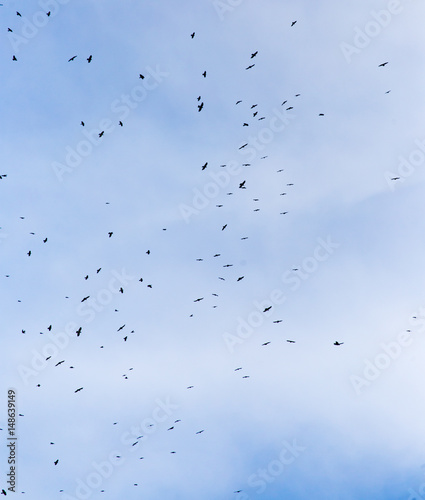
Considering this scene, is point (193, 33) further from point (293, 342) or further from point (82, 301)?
point (293, 342)

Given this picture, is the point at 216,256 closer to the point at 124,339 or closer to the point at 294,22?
the point at 124,339

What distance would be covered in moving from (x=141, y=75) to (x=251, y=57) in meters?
9.11

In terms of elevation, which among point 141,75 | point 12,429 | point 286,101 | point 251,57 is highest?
point 141,75

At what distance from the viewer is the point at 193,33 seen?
4703 cm

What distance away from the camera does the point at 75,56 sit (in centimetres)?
4856

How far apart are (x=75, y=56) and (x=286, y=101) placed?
17815 mm

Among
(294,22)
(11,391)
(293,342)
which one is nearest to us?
(294,22)

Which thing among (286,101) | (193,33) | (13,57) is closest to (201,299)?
(286,101)

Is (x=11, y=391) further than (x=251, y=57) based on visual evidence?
Yes

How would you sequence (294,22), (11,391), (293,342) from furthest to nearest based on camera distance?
(11,391) < (293,342) < (294,22)

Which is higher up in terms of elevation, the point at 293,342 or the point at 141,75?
the point at 141,75

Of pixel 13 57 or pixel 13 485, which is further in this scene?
pixel 13 485

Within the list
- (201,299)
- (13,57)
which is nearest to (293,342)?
(201,299)

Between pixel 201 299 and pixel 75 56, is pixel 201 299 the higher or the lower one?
the lower one
